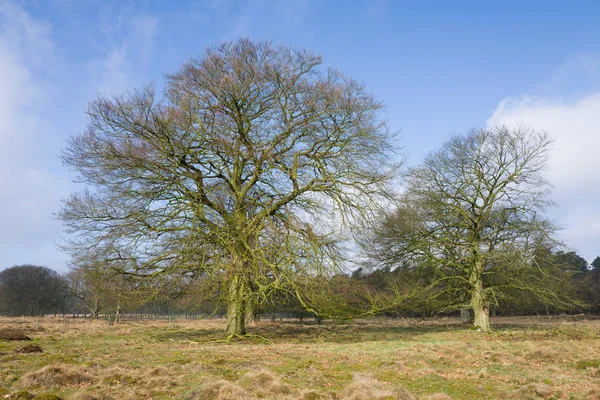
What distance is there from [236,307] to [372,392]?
1024 centimetres

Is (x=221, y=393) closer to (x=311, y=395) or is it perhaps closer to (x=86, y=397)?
(x=311, y=395)

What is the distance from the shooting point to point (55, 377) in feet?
25.2

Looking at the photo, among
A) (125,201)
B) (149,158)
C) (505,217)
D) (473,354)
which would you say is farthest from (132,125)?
(505,217)

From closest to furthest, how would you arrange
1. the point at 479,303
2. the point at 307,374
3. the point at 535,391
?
1. the point at 535,391
2. the point at 307,374
3. the point at 479,303

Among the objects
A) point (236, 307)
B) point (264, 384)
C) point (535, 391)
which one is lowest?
point (535, 391)

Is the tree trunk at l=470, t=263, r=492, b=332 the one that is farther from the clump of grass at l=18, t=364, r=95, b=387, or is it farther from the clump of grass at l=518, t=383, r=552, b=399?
the clump of grass at l=18, t=364, r=95, b=387

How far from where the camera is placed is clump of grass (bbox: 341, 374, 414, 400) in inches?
260

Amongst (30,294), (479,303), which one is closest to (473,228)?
(479,303)

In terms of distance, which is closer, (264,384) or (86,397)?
(86,397)

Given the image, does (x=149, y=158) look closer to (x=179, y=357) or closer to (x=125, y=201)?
(x=125, y=201)

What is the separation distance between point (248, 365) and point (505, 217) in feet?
61.0

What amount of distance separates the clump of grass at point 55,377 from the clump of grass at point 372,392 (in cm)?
487

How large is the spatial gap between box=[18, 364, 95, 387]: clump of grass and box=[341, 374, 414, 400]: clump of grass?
4.87 meters

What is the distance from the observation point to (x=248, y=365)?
9.73m
